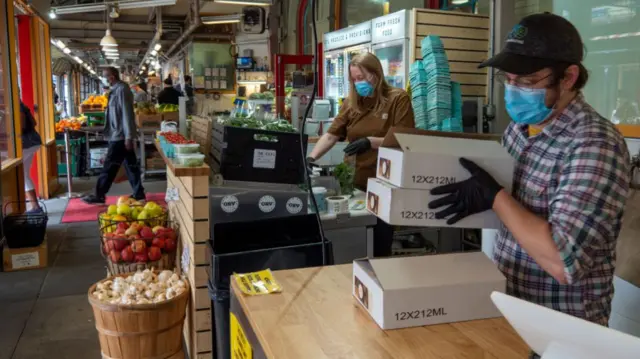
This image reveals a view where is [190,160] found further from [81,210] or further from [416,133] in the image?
[81,210]

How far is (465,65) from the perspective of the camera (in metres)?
6.53

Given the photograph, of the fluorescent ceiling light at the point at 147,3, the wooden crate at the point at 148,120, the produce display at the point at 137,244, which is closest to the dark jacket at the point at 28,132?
the fluorescent ceiling light at the point at 147,3

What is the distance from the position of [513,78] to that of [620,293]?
1.54 meters

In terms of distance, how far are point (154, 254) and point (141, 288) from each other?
16.1 inches

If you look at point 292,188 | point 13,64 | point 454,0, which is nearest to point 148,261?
point 292,188

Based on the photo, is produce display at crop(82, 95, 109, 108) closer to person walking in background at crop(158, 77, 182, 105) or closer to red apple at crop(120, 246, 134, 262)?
person walking in background at crop(158, 77, 182, 105)

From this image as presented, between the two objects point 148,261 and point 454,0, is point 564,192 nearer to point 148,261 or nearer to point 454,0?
point 148,261

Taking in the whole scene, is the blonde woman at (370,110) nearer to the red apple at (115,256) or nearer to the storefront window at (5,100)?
the red apple at (115,256)

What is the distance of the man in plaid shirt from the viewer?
1282 mm

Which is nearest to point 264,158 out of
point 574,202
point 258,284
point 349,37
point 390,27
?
point 258,284

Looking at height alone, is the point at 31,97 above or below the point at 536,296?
above

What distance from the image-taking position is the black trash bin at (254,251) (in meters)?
2.42

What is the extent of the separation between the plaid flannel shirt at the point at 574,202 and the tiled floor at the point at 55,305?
9.40 feet

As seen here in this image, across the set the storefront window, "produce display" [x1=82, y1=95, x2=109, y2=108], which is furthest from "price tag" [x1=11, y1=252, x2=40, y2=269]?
"produce display" [x1=82, y1=95, x2=109, y2=108]
